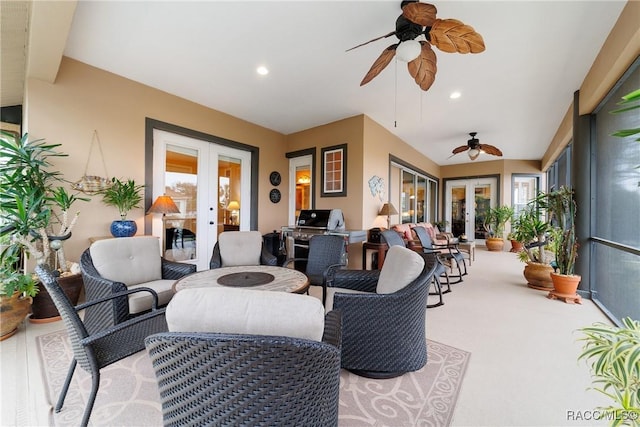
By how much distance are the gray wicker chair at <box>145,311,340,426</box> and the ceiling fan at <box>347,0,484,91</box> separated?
2.20 meters

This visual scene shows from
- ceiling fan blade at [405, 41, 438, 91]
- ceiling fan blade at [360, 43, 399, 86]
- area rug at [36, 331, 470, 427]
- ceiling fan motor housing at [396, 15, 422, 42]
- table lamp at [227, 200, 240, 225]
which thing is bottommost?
area rug at [36, 331, 470, 427]

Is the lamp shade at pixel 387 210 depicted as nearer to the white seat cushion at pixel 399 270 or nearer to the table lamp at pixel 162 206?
the white seat cushion at pixel 399 270

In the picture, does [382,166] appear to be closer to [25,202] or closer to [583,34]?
[583,34]

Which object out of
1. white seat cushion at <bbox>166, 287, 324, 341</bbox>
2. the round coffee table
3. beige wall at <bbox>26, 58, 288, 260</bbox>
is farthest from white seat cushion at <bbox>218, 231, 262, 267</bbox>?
white seat cushion at <bbox>166, 287, 324, 341</bbox>

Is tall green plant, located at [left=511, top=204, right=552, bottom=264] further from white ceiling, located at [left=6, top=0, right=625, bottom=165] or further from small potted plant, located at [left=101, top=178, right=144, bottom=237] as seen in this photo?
small potted plant, located at [left=101, top=178, right=144, bottom=237]

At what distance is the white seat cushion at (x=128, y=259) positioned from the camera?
7.45 feet

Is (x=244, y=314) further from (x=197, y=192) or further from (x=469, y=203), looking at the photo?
(x=469, y=203)

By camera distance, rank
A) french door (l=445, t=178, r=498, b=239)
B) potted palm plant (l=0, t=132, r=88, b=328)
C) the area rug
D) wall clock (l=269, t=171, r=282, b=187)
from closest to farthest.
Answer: the area rug, potted palm plant (l=0, t=132, r=88, b=328), wall clock (l=269, t=171, r=282, b=187), french door (l=445, t=178, r=498, b=239)

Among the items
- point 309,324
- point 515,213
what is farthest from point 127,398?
point 515,213

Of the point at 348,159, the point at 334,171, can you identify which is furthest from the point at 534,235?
the point at 334,171

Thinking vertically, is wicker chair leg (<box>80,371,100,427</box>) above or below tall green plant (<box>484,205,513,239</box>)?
below

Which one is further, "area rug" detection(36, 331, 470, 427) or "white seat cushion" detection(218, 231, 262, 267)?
"white seat cushion" detection(218, 231, 262, 267)

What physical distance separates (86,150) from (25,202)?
0.91 m

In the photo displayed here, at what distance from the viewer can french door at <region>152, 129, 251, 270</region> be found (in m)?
3.87
